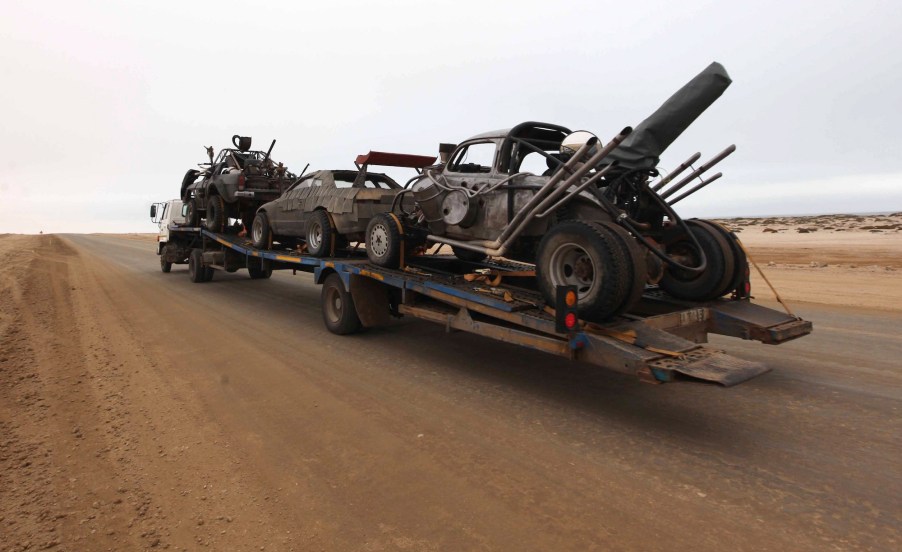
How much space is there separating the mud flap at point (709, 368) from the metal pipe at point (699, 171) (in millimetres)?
2457

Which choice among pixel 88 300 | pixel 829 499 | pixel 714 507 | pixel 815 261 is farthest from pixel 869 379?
pixel 815 261

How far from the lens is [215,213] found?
13445 mm

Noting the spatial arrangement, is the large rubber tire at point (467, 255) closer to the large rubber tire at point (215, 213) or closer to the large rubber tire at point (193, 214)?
the large rubber tire at point (215, 213)

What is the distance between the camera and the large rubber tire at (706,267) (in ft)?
18.4

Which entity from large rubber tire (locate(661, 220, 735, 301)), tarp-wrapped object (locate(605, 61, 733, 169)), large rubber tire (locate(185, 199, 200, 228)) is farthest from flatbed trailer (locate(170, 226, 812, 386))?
large rubber tire (locate(185, 199, 200, 228))

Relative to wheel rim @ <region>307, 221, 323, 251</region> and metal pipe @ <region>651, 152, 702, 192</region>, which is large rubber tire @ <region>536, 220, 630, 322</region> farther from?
wheel rim @ <region>307, 221, 323, 251</region>

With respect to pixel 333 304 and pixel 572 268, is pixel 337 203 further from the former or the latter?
pixel 572 268

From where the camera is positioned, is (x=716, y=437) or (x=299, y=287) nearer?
(x=716, y=437)

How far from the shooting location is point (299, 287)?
13.4 meters

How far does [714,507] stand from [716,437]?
118 cm

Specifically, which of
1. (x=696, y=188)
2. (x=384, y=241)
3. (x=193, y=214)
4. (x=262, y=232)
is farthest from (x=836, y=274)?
(x=193, y=214)

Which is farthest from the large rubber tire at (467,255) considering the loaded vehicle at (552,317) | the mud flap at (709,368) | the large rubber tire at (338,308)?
the mud flap at (709,368)

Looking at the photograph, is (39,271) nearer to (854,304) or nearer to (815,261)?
(854,304)

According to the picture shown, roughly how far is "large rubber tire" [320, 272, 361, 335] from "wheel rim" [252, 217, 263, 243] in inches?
132
